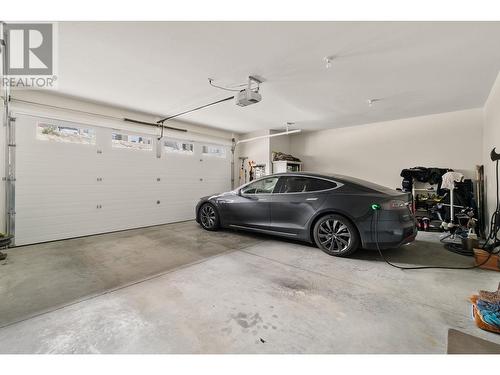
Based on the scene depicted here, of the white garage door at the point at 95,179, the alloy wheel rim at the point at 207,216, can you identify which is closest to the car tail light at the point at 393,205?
the alloy wheel rim at the point at 207,216

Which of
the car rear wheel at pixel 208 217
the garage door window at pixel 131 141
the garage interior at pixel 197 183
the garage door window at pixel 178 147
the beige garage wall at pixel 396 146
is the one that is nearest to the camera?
the garage interior at pixel 197 183

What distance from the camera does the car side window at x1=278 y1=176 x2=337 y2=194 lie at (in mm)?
3416

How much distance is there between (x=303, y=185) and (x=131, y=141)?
159 inches

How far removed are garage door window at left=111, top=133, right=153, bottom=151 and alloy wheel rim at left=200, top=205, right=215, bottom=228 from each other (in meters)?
2.15

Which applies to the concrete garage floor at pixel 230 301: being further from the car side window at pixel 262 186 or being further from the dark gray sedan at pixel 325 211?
the car side window at pixel 262 186

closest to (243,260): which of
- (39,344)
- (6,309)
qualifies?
(39,344)

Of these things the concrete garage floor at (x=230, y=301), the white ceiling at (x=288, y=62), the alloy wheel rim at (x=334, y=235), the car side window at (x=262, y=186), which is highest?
the white ceiling at (x=288, y=62)

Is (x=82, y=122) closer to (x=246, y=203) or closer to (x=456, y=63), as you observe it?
(x=246, y=203)

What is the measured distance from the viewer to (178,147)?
6023 millimetres

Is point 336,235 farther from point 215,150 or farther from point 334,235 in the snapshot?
point 215,150

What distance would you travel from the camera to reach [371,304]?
1950mm

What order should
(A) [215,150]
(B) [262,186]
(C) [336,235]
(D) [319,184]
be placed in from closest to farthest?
(C) [336,235], (D) [319,184], (B) [262,186], (A) [215,150]

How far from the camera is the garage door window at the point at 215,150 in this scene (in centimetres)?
668

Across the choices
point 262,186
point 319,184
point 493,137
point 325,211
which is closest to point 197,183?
point 262,186
